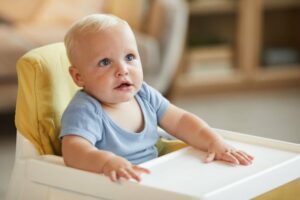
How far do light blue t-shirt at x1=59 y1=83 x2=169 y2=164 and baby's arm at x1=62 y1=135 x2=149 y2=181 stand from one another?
24mm

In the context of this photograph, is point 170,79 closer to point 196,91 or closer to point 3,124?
point 196,91

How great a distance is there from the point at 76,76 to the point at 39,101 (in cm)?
11

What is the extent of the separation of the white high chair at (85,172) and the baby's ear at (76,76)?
0.08 m

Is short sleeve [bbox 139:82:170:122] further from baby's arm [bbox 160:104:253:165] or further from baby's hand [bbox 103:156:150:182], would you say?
baby's hand [bbox 103:156:150:182]

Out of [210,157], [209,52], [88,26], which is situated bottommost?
[209,52]

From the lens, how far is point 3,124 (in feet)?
11.2

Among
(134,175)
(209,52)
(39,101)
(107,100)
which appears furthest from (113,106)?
(209,52)

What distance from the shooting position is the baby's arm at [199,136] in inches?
62.4

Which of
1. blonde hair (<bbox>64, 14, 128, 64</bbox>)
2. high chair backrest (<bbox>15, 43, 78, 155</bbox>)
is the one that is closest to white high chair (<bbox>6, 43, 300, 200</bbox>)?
high chair backrest (<bbox>15, 43, 78, 155</bbox>)

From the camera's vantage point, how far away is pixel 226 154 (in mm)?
1589

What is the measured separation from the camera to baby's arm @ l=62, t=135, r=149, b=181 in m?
1.43

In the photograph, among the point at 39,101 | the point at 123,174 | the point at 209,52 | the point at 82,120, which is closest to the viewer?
the point at 123,174

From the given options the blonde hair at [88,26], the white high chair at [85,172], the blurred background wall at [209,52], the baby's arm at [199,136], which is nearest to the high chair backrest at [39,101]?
the white high chair at [85,172]

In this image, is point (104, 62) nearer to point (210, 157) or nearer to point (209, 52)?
point (210, 157)
